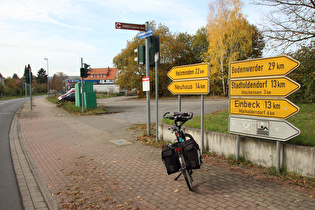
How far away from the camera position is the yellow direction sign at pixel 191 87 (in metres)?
6.34

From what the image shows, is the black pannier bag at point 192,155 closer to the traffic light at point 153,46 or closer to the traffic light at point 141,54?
the traffic light at point 153,46

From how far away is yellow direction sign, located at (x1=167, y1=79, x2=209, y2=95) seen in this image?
20.8ft

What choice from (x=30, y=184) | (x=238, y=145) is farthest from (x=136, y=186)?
(x=238, y=145)

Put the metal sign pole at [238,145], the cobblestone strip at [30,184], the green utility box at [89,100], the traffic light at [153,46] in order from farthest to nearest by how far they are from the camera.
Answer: the green utility box at [89,100] < the traffic light at [153,46] < the metal sign pole at [238,145] < the cobblestone strip at [30,184]

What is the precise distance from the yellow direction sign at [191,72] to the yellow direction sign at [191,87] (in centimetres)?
13

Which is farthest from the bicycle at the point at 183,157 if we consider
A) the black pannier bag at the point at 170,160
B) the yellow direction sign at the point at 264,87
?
the yellow direction sign at the point at 264,87

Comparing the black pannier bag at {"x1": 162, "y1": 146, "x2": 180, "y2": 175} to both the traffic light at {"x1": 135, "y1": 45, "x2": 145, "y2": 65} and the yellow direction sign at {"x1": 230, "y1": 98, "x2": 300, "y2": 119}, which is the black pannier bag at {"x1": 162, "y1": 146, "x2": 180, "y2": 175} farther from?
the traffic light at {"x1": 135, "y1": 45, "x2": 145, "y2": 65}

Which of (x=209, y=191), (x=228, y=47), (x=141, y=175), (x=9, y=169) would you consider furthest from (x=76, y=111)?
(x=228, y=47)

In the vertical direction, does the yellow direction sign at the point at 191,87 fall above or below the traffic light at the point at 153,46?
below

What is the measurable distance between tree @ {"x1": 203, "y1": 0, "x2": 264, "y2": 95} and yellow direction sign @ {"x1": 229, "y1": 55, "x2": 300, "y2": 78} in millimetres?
29252

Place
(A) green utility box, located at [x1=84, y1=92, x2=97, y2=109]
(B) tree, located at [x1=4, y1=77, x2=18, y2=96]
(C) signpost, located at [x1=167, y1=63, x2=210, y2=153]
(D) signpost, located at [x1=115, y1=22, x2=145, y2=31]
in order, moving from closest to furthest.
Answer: (C) signpost, located at [x1=167, y1=63, x2=210, y2=153], (D) signpost, located at [x1=115, y1=22, x2=145, y2=31], (A) green utility box, located at [x1=84, y1=92, x2=97, y2=109], (B) tree, located at [x1=4, y1=77, x2=18, y2=96]

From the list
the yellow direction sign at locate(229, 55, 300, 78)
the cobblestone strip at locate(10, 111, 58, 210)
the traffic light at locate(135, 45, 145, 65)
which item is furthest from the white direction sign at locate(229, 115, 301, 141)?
the traffic light at locate(135, 45, 145, 65)

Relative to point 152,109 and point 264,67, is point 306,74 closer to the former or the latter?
point 264,67

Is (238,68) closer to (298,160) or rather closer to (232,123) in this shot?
(232,123)
